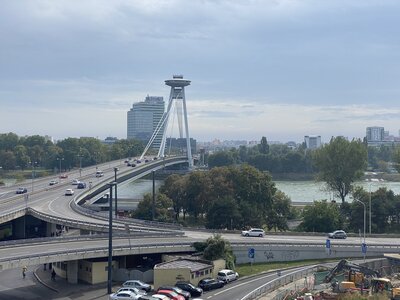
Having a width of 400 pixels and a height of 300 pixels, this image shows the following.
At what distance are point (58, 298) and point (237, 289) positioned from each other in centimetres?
565

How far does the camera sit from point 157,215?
35188 millimetres

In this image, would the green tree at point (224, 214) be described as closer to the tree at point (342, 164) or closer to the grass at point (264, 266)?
the grass at point (264, 266)

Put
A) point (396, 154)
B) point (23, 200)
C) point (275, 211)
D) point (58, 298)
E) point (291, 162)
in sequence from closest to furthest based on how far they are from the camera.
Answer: point (58, 298) < point (275, 211) < point (23, 200) < point (396, 154) < point (291, 162)

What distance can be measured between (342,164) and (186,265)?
24117 millimetres

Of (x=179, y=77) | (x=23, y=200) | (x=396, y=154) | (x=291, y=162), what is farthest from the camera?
(x=179, y=77)

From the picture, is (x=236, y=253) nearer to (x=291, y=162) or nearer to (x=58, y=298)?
(x=58, y=298)

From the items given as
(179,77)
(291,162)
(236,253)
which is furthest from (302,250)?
(179,77)

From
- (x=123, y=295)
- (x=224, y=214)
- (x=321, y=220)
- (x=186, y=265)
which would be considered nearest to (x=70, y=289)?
(x=123, y=295)

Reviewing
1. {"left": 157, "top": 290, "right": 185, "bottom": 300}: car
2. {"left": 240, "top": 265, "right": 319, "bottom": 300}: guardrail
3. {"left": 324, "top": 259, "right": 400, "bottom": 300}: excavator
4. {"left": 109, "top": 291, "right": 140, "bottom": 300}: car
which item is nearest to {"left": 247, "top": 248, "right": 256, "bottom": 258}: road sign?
{"left": 240, "top": 265, "right": 319, "bottom": 300}: guardrail

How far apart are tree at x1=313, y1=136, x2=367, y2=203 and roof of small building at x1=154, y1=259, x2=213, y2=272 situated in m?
22.7

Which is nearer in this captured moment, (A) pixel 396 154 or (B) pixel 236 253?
(B) pixel 236 253

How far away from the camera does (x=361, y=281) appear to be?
1778 cm

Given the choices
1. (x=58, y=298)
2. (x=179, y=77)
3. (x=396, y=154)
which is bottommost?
(x=58, y=298)

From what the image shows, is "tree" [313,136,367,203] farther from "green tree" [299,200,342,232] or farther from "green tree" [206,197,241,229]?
"green tree" [206,197,241,229]
